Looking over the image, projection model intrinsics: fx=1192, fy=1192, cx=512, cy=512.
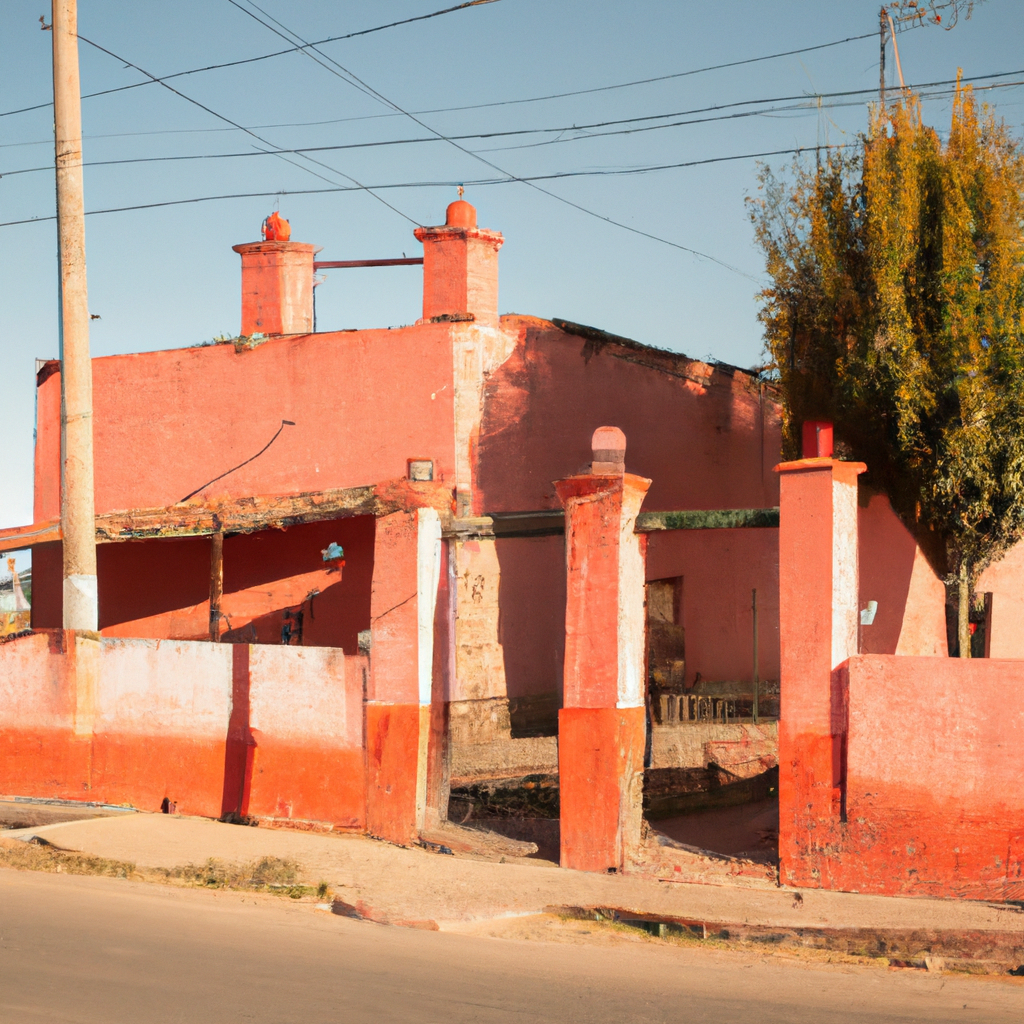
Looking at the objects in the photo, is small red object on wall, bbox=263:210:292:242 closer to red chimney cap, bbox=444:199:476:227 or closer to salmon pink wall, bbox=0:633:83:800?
red chimney cap, bbox=444:199:476:227

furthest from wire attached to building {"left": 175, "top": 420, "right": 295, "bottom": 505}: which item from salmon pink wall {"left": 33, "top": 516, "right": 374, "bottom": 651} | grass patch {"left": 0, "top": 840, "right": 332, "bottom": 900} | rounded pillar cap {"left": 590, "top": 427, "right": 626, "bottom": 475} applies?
grass patch {"left": 0, "top": 840, "right": 332, "bottom": 900}

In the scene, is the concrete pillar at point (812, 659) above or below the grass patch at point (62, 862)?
above

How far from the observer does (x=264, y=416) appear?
15609 millimetres

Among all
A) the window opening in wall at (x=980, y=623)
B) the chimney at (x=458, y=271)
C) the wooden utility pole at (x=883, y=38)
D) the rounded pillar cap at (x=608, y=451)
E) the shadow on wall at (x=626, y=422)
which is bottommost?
the window opening in wall at (x=980, y=623)

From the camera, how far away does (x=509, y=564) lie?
47.5 feet

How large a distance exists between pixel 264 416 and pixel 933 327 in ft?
27.5

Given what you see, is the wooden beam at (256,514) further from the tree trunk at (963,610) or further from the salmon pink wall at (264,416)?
the tree trunk at (963,610)

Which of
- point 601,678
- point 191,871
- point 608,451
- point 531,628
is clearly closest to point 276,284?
point 531,628

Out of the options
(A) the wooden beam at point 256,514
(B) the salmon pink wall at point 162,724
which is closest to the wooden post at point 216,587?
(A) the wooden beam at point 256,514

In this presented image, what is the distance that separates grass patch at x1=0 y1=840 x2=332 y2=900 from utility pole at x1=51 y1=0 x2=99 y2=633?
10.0ft

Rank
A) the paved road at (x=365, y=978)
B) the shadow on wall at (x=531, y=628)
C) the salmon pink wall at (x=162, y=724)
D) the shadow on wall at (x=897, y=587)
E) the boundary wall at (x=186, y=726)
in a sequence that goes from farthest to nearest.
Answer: the shadow on wall at (x=531, y=628) → the shadow on wall at (x=897, y=587) → the salmon pink wall at (x=162, y=724) → the boundary wall at (x=186, y=726) → the paved road at (x=365, y=978)

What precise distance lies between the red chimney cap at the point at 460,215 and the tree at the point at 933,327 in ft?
16.5

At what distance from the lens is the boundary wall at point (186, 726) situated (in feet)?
34.5

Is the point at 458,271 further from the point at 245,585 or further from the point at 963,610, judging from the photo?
the point at 963,610
